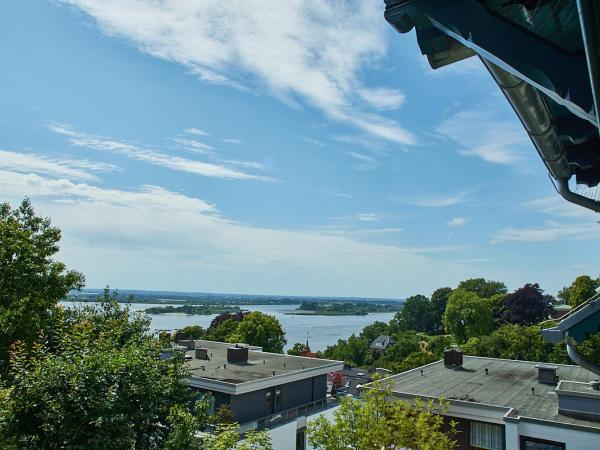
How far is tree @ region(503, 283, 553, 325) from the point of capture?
203 feet

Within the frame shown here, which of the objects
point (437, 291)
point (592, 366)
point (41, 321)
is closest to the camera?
point (592, 366)

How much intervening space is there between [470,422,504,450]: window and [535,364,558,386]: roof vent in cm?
458

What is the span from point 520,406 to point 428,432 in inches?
270

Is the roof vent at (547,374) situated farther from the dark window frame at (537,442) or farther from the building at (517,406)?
the dark window frame at (537,442)

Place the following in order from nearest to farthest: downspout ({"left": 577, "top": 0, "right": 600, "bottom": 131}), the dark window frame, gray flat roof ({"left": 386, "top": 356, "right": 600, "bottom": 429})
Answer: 1. downspout ({"left": 577, "top": 0, "right": 600, "bottom": 131})
2. the dark window frame
3. gray flat roof ({"left": 386, "top": 356, "right": 600, "bottom": 429})

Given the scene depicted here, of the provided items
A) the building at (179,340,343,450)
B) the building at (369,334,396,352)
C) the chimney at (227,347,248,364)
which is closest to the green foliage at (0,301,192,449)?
the building at (179,340,343,450)

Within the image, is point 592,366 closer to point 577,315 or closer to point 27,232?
point 577,315

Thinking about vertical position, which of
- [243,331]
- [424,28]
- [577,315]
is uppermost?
[424,28]

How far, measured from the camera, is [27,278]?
1366 centimetres

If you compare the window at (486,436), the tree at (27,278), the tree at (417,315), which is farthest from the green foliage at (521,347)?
the tree at (417,315)

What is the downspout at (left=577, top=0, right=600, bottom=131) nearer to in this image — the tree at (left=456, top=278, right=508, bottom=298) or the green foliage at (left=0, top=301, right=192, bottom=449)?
the green foliage at (left=0, top=301, right=192, bottom=449)

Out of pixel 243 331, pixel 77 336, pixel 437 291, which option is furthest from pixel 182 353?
pixel 437 291

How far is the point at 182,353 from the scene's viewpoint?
369 inches

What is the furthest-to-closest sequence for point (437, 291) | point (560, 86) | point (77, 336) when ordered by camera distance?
point (437, 291)
point (77, 336)
point (560, 86)
